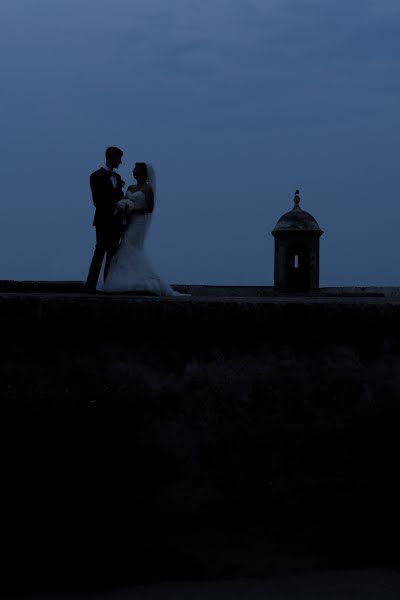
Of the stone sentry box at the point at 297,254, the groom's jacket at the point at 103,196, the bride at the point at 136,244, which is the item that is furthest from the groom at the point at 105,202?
the stone sentry box at the point at 297,254

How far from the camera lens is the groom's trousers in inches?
298

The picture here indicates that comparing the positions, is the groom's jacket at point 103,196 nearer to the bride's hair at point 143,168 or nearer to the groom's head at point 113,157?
the groom's head at point 113,157

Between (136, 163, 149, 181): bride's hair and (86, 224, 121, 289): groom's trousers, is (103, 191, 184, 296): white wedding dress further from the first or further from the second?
(136, 163, 149, 181): bride's hair

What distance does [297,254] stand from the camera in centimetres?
1989

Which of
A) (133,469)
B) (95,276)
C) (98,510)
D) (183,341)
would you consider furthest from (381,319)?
(95,276)

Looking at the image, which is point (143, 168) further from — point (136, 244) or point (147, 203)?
point (136, 244)

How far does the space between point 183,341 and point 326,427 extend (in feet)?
3.72

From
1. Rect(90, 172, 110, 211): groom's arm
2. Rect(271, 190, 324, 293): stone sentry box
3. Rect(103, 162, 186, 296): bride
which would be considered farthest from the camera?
Rect(271, 190, 324, 293): stone sentry box

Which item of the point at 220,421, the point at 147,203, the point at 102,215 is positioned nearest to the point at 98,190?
the point at 102,215

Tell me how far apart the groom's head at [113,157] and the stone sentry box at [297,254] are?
1240cm

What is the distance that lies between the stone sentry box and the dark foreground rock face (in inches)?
572

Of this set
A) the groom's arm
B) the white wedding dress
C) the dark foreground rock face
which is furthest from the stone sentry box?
the dark foreground rock face

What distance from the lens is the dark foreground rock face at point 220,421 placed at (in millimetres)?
4660

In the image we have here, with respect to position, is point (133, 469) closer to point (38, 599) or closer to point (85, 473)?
point (85, 473)
